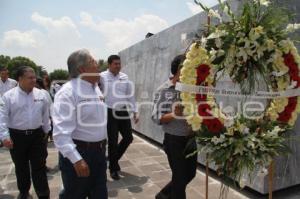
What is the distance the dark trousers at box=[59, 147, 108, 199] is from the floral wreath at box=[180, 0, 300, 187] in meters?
1.02

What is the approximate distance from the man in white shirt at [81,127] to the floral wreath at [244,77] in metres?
0.90

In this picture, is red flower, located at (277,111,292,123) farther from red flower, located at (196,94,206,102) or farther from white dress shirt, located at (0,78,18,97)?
white dress shirt, located at (0,78,18,97)

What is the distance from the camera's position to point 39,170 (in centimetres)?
467

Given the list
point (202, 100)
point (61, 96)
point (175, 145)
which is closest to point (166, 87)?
point (175, 145)

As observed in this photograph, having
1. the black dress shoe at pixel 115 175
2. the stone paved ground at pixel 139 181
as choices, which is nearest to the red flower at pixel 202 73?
the stone paved ground at pixel 139 181

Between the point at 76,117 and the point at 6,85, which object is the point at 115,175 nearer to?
the point at 76,117

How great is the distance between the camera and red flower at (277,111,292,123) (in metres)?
2.99

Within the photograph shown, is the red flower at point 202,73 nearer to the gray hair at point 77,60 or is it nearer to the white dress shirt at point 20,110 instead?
the gray hair at point 77,60

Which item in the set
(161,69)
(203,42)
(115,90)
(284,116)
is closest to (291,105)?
(284,116)

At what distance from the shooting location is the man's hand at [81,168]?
3.02m

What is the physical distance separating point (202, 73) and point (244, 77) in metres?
0.34

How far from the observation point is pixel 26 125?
4.59 m

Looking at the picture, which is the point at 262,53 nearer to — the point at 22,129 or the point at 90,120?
the point at 90,120

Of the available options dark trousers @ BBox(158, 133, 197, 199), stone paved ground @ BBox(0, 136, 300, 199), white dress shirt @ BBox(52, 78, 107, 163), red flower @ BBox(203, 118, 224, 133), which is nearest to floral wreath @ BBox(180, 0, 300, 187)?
red flower @ BBox(203, 118, 224, 133)
